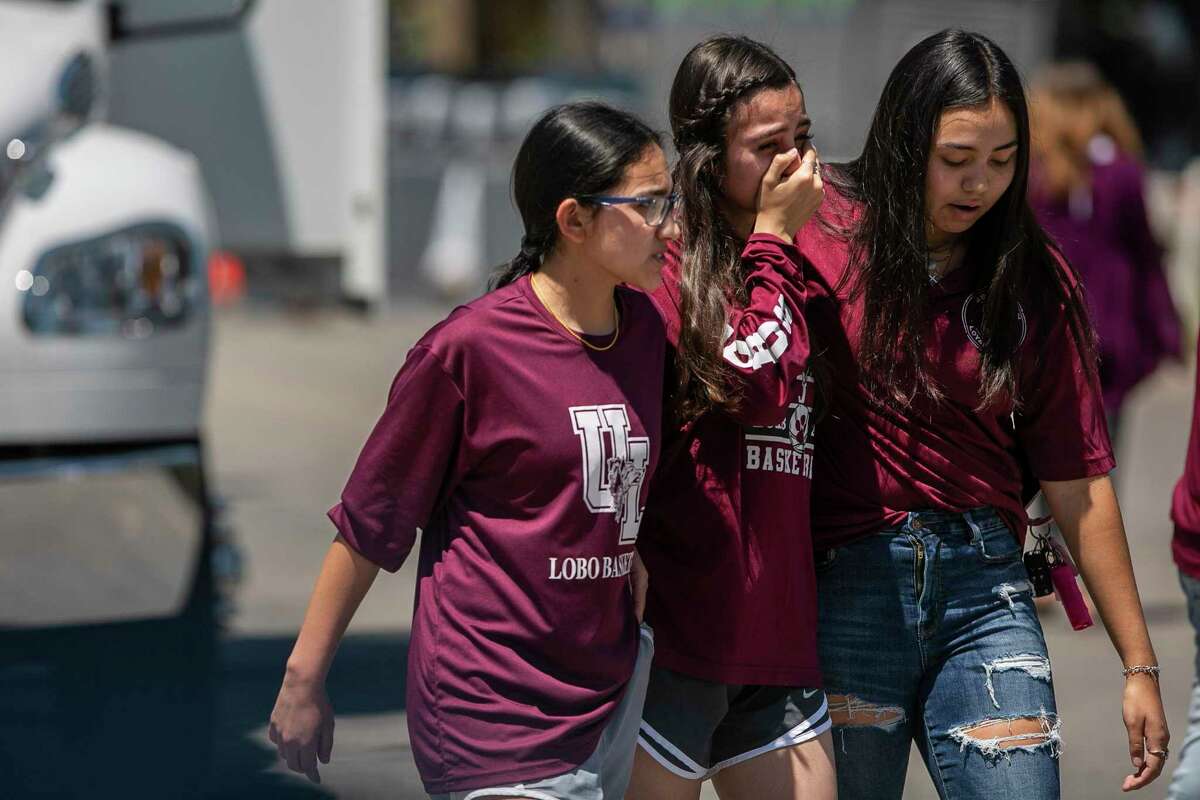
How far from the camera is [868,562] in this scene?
280cm

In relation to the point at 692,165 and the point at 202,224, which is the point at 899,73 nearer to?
the point at 692,165

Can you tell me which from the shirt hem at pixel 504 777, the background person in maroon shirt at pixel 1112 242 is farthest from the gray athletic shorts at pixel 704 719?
the background person in maroon shirt at pixel 1112 242

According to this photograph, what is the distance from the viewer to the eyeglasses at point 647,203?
2.52 meters

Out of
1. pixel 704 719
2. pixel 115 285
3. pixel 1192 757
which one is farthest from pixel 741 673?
pixel 115 285

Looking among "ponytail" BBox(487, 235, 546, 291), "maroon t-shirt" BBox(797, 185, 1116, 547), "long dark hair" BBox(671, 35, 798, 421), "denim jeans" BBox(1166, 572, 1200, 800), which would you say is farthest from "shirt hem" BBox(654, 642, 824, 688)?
"denim jeans" BBox(1166, 572, 1200, 800)

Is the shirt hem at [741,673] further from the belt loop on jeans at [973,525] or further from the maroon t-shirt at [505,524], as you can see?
the belt loop on jeans at [973,525]

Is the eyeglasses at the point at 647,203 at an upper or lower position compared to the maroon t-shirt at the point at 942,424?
upper

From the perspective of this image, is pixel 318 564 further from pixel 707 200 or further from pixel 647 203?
pixel 647 203

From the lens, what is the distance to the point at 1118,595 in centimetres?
288

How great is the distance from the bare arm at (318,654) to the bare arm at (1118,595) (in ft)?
3.89

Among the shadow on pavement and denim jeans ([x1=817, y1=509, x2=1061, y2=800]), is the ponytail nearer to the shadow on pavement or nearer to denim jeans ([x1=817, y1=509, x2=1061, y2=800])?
denim jeans ([x1=817, y1=509, x2=1061, y2=800])

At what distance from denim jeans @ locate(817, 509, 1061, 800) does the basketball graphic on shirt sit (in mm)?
280

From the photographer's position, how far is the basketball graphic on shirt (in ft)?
9.20

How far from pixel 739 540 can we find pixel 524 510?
1.22 feet
